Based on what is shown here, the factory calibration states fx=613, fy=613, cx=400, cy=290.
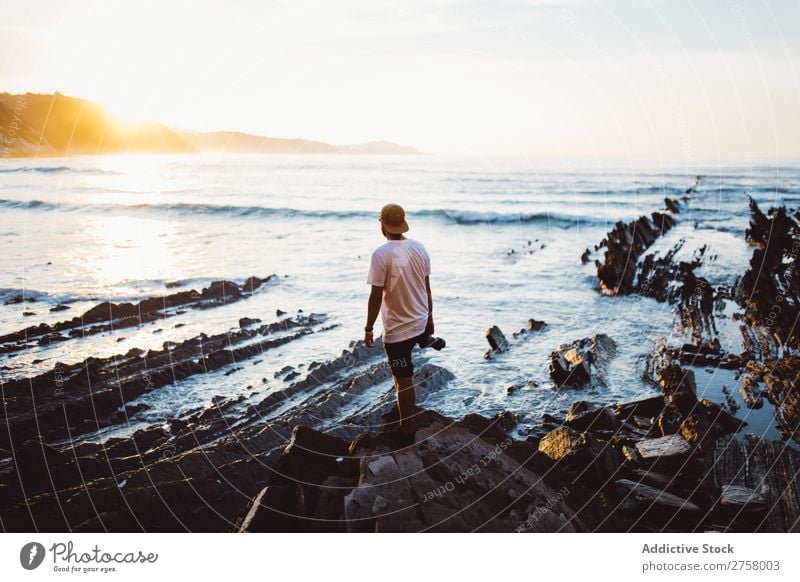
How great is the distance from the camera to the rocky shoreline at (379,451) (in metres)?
4.84

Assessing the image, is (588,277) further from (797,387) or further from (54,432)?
(54,432)

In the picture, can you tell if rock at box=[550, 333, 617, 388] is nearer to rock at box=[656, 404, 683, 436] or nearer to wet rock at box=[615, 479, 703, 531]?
rock at box=[656, 404, 683, 436]

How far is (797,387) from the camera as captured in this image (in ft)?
25.4

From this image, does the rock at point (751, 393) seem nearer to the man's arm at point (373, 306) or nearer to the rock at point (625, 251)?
the man's arm at point (373, 306)

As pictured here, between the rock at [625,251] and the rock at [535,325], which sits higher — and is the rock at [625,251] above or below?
above

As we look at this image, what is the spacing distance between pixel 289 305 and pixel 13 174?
120 feet

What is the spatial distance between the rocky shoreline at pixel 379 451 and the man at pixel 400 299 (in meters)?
0.34

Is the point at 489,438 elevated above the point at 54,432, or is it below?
above

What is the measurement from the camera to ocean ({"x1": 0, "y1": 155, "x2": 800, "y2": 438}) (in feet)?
29.5

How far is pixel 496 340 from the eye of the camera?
10266 mm

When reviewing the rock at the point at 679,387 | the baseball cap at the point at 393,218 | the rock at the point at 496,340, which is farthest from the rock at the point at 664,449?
the rock at the point at 496,340

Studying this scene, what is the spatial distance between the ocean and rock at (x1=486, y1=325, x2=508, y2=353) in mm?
277

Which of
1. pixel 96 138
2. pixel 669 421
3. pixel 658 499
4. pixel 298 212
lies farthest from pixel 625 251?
pixel 96 138

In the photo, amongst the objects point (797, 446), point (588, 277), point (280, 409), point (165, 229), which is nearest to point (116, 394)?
point (280, 409)
